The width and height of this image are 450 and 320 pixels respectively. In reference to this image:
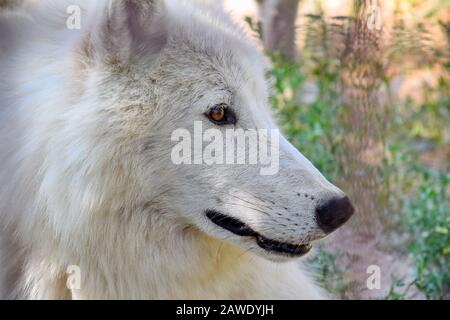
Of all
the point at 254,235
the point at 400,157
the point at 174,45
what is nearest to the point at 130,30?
the point at 174,45


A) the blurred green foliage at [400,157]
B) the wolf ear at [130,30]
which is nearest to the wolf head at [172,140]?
the wolf ear at [130,30]

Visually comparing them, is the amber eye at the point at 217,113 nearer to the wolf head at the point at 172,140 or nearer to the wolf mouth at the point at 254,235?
the wolf head at the point at 172,140

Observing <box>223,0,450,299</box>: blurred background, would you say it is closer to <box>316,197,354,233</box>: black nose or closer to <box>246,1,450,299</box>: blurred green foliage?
<box>246,1,450,299</box>: blurred green foliage

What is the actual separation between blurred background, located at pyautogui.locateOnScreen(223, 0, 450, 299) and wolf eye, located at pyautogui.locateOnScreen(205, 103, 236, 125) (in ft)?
2.68

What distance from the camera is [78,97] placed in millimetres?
3299

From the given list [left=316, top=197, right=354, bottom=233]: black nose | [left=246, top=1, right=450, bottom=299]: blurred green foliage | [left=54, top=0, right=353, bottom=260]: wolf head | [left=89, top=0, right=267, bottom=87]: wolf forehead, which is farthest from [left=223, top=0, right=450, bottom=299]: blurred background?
[left=316, top=197, right=354, bottom=233]: black nose

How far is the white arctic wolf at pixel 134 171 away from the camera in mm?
3219

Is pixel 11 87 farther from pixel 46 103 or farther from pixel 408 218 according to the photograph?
pixel 408 218

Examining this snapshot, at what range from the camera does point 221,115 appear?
3.32 meters

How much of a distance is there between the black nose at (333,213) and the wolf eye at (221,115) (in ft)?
1.85

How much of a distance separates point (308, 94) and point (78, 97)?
4.34m

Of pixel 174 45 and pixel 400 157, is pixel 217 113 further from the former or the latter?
pixel 400 157

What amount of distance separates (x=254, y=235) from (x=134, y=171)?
583 millimetres

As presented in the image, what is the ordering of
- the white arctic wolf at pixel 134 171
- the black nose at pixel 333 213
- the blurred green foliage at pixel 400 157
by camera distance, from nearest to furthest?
the black nose at pixel 333 213 → the white arctic wolf at pixel 134 171 → the blurred green foliage at pixel 400 157
